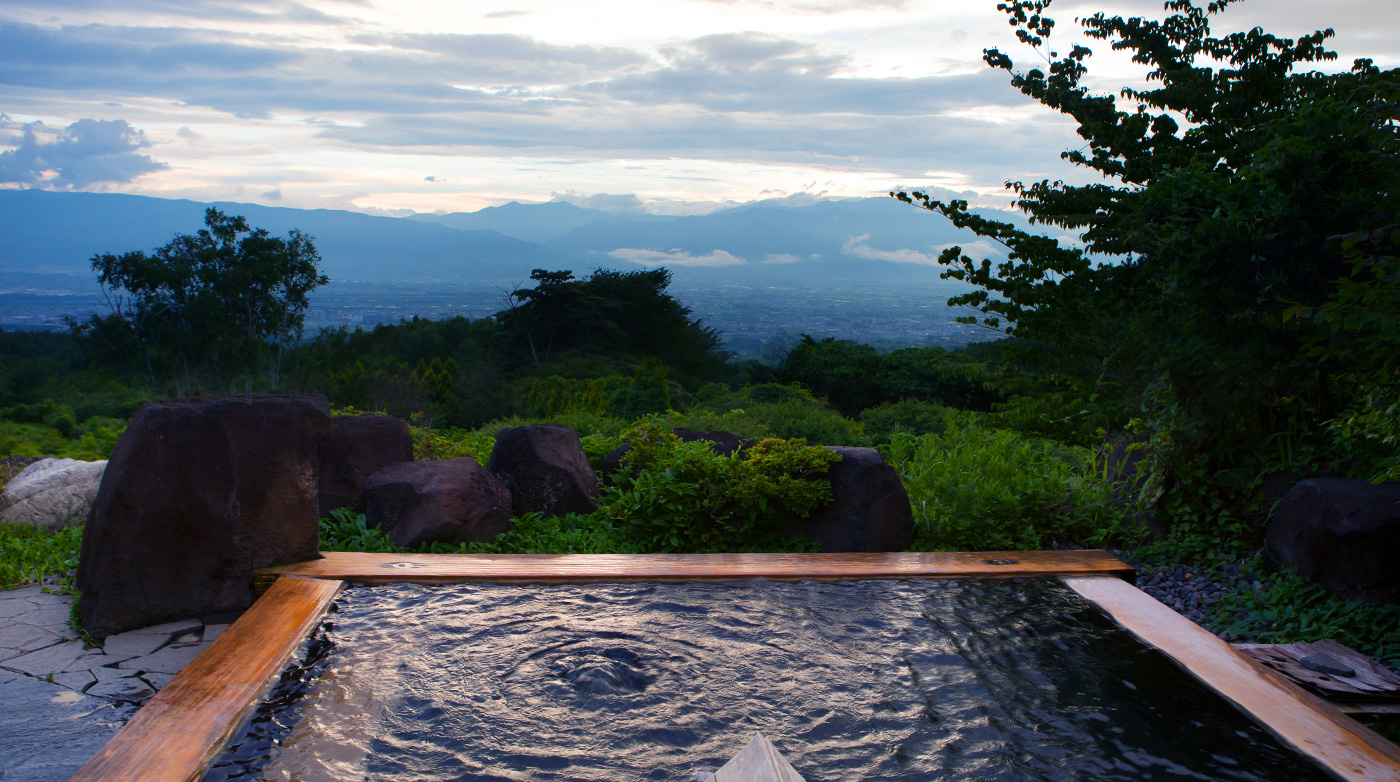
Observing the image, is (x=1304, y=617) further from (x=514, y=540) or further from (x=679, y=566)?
(x=514, y=540)

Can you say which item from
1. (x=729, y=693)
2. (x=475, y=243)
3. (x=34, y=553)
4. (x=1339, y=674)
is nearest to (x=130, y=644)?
(x=34, y=553)

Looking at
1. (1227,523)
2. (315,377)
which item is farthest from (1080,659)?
(315,377)

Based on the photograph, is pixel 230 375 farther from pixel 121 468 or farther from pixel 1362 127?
pixel 1362 127

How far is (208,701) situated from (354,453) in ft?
9.57

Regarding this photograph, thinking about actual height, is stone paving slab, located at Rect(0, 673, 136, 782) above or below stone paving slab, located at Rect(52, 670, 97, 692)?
below

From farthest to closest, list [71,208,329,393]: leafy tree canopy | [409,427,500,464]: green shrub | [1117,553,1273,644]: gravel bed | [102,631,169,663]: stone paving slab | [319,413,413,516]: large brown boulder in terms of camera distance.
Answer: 1. [71,208,329,393]: leafy tree canopy
2. [409,427,500,464]: green shrub
3. [319,413,413,516]: large brown boulder
4. [1117,553,1273,644]: gravel bed
5. [102,631,169,663]: stone paving slab

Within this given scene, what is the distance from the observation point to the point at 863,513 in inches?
181

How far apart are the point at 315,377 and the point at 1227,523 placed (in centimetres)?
3509

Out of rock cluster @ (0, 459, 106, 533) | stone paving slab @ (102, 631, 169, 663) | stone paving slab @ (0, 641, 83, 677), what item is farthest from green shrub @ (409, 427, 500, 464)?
stone paving slab @ (0, 641, 83, 677)

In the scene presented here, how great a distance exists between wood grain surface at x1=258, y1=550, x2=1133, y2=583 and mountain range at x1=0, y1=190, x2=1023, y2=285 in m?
67.6

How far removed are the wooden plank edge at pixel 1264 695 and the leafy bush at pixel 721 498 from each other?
1.68 metres

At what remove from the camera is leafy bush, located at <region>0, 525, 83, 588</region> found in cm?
416

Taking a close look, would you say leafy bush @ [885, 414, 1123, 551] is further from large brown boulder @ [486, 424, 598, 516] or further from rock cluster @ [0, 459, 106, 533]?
Answer: rock cluster @ [0, 459, 106, 533]

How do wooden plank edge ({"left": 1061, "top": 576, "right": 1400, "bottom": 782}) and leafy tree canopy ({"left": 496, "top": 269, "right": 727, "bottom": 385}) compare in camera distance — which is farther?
leafy tree canopy ({"left": 496, "top": 269, "right": 727, "bottom": 385})
